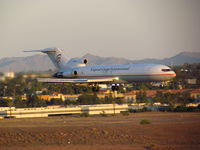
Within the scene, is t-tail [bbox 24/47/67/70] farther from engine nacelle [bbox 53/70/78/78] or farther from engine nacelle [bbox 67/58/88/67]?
engine nacelle [bbox 53/70/78/78]

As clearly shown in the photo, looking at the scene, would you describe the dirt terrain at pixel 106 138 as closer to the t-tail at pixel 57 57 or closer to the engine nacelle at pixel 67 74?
the engine nacelle at pixel 67 74

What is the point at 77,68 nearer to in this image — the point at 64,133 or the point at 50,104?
the point at 64,133

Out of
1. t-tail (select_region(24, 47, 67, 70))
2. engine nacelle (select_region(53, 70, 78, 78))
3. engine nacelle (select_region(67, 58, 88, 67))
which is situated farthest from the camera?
t-tail (select_region(24, 47, 67, 70))

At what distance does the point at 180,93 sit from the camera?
11462cm

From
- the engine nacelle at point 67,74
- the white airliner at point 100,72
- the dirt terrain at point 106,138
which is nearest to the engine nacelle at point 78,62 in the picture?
the white airliner at point 100,72

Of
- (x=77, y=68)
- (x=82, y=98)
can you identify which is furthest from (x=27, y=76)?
(x=82, y=98)

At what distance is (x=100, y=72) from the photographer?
74.0 metres

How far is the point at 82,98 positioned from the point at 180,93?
22891 mm

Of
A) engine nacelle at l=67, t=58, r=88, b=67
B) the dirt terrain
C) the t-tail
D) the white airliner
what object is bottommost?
the dirt terrain

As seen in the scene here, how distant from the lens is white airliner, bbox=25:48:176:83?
67875mm

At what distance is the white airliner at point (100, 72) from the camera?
67.9 metres

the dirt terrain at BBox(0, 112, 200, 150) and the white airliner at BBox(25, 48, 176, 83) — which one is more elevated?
the white airliner at BBox(25, 48, 176, 83)

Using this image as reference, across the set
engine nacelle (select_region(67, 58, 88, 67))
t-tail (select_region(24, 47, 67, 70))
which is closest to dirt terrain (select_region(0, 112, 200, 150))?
engine nacelle (select_region(67, 58, 88, 67))

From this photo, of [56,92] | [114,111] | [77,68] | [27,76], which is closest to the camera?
[27,76]
